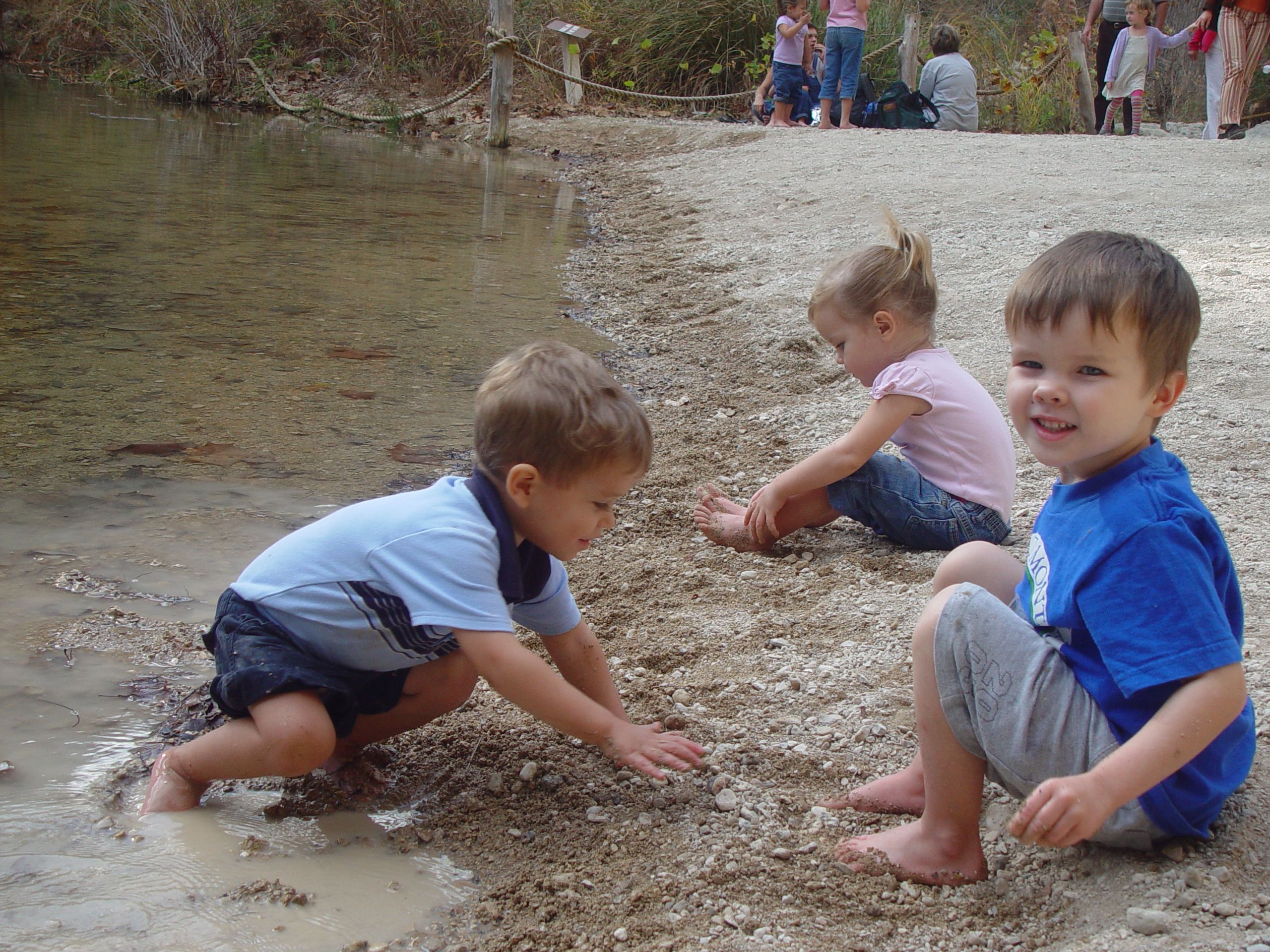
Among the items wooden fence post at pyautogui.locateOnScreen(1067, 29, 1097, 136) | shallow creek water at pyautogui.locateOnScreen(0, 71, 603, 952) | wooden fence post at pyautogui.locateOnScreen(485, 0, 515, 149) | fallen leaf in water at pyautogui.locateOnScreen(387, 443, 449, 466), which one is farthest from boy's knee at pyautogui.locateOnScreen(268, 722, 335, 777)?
wooden fence post at pyautogui.locateOnScreen(1067, 29, 1097, 136)

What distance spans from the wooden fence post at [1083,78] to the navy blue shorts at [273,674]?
13334 mm

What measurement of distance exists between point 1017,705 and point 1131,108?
459 inches

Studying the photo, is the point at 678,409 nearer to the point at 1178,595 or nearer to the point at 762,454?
the point at 762,454

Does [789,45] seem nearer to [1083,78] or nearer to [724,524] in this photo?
[1083,78]

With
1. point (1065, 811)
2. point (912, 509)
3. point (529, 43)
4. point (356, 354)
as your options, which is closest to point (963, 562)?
point (1065, 811)

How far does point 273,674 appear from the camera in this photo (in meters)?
1.94

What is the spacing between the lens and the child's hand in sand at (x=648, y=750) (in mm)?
1938

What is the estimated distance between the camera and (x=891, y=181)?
813 cm

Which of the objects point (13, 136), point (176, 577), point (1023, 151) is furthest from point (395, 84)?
point (176, 577)

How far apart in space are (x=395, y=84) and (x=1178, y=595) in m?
20.0

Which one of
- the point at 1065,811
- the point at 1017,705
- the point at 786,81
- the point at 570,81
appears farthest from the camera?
the point at 570,81

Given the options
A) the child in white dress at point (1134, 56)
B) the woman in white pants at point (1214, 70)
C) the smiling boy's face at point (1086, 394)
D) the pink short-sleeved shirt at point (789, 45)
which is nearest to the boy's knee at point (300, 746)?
the smiling boy's face at point (1086, 394)

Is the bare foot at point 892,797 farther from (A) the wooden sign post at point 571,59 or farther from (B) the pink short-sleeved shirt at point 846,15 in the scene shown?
(A) the wooden sign post at point 571,59

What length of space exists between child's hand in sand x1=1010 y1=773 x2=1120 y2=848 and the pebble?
17 centimetres
